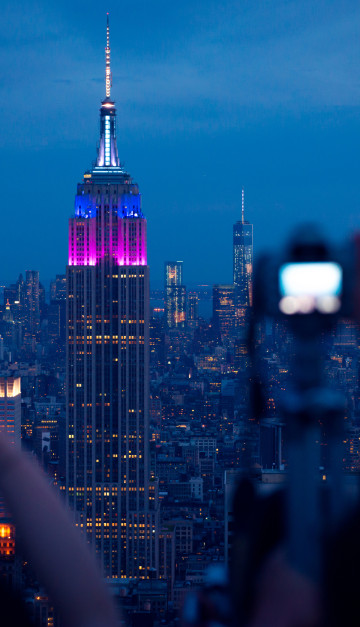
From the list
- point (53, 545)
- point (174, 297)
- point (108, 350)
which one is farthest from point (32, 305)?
point (53, 545)

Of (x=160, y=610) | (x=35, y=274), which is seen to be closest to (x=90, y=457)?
(x=35, y=274)

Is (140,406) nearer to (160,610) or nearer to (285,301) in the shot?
(160,610)

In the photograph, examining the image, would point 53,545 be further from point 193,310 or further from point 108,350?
point 108,350

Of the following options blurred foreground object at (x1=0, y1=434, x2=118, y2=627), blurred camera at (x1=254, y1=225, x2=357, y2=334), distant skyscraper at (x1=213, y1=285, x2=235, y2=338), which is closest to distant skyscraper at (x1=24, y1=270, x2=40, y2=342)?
distant skyscraper at (x1=213, y1=285, x2=235, y2=338)

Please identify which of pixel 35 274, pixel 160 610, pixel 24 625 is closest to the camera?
pixel 24 625

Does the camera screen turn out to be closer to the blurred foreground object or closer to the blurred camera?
the blurred camera

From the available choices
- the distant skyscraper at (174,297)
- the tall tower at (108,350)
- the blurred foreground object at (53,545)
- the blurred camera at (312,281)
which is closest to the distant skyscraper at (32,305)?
the tall tower at (108,350)
